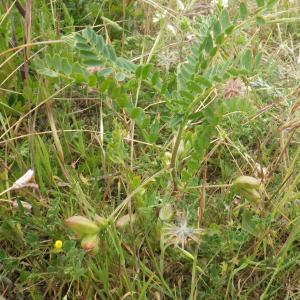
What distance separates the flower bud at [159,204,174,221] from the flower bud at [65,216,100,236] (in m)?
0.17

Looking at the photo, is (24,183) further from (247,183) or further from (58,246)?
(247,183)

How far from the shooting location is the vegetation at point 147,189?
113 centimetres

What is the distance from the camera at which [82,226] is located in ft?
3.58

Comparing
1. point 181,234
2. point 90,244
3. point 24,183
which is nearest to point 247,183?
point 181,234

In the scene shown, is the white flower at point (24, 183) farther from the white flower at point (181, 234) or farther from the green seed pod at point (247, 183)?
the green seed pod at point (247, 183)

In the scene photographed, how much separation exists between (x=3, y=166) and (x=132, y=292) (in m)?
0.48

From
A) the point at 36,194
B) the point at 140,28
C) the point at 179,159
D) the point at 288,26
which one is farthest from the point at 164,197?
the point at 288,26

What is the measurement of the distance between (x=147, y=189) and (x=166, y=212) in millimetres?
132

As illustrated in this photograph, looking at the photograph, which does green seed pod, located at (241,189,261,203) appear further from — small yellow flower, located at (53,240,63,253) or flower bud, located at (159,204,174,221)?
small yellow flower, located at (53,240,63,253)

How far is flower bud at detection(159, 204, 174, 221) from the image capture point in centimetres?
A: 120

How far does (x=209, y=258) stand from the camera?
49.6 inches

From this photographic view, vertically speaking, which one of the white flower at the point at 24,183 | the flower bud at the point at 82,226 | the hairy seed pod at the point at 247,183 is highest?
the white flower at the point at 24,183

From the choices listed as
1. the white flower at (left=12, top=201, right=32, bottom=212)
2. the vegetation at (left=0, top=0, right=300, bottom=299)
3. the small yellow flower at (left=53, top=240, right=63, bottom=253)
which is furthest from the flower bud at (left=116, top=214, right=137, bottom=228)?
the white flower at (left=12, top=201, right=32, bottom=212)

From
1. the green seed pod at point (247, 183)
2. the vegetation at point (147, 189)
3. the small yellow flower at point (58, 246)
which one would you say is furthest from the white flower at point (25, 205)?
the green seed pod at point (247, 183)
